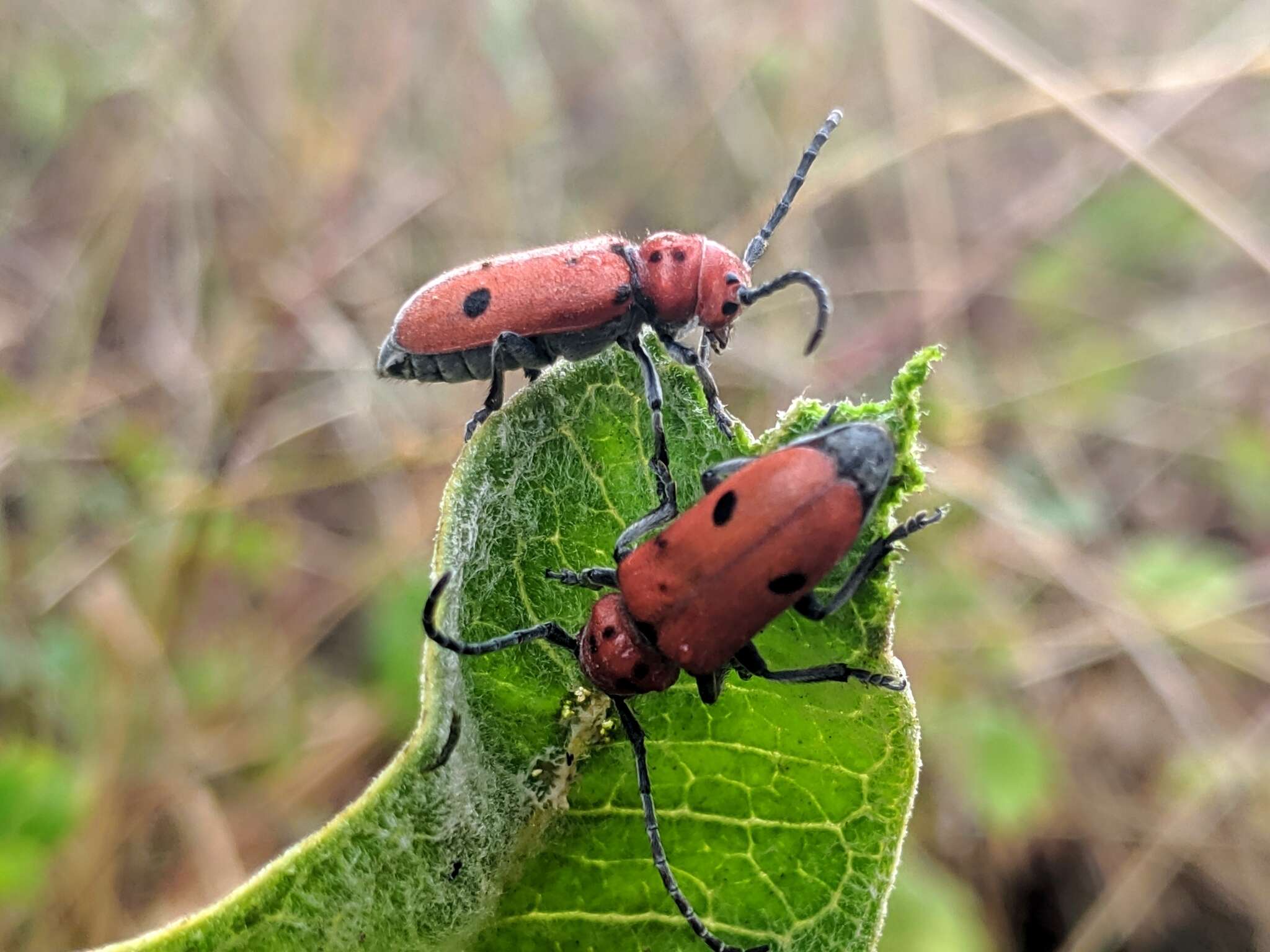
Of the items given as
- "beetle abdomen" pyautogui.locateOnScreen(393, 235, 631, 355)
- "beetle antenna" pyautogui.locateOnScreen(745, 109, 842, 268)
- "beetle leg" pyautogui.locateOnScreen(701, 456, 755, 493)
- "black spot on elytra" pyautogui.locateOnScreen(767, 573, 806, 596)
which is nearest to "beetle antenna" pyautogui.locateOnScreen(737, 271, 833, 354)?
"beetle antenna" pyautogui.locateOnScreen(745, 109, 842, 268)

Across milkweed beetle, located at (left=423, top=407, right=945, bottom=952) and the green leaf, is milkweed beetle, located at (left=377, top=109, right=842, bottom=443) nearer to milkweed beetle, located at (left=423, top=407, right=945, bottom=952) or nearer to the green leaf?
milkweed beetle, located at (left=423, top=407, right=945, bottom=952)

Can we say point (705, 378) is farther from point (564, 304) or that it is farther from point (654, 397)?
point (654, 397)

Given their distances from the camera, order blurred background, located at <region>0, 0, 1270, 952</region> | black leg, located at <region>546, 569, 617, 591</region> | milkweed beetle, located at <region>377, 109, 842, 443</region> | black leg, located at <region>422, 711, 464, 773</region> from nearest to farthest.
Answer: black leg, located at <region>422, 711, 464, 773</region> < black leg, located at <region>546, 569, 617, 591</region> < milkweed beetle, located at <region>377, 109, 842, 443</region> < blurred background, located at <region>0, 0, 1270, 952</region>

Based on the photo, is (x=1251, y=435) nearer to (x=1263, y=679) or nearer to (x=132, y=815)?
(x=1263, y=679)

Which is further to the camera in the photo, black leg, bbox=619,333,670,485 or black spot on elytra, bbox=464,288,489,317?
black spot on elytra, bbox=464,288,489,317

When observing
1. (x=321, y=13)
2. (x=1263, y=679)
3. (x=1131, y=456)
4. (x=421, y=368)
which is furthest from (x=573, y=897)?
(x=321, y=13)

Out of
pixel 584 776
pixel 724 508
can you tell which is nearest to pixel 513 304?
pixel 724 508
